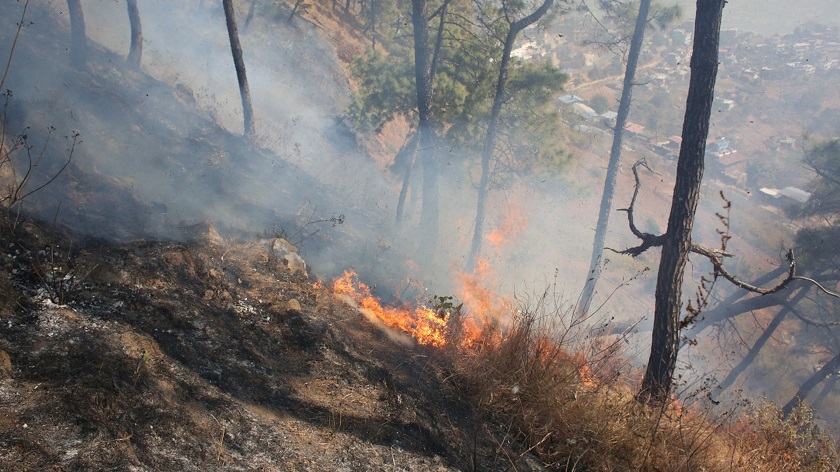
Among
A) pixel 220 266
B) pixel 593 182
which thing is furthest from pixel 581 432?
pixel 593 182

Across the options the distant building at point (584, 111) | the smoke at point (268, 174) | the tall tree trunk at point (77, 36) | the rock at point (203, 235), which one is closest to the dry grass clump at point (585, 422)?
the rock at point (203, 235)

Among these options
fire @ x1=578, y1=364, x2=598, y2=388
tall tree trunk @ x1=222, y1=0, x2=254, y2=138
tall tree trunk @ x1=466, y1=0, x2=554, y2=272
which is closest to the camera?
fire @ x1=578, y1=364, x2=598, y2=388

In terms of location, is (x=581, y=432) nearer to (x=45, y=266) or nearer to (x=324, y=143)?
(x=45, y=266)

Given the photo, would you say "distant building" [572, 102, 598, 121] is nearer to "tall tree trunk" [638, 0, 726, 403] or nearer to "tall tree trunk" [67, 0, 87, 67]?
"tall tree trunk" [67, 0, 87, 67]

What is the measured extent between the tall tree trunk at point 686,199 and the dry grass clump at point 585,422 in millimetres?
1165

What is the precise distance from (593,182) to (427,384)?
3002 centimetres

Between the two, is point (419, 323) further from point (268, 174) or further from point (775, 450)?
point (268, 174)

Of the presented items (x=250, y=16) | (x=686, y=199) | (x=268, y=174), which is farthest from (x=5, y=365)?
(x=250, y=16)

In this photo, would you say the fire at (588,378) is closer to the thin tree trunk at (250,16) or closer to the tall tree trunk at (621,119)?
the tall tree trunk at (621,119)

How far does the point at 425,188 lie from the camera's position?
47.1 feet

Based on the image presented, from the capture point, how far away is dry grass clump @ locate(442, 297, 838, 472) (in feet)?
12.7

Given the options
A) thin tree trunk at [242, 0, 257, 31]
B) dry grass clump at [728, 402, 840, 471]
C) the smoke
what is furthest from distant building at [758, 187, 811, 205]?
thin tree trunk at [242, 0, 257, 31]

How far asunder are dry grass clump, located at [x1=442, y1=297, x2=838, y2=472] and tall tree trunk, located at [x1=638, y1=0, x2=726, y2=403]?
3.82 feet

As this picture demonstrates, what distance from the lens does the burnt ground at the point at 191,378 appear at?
2754 mm
